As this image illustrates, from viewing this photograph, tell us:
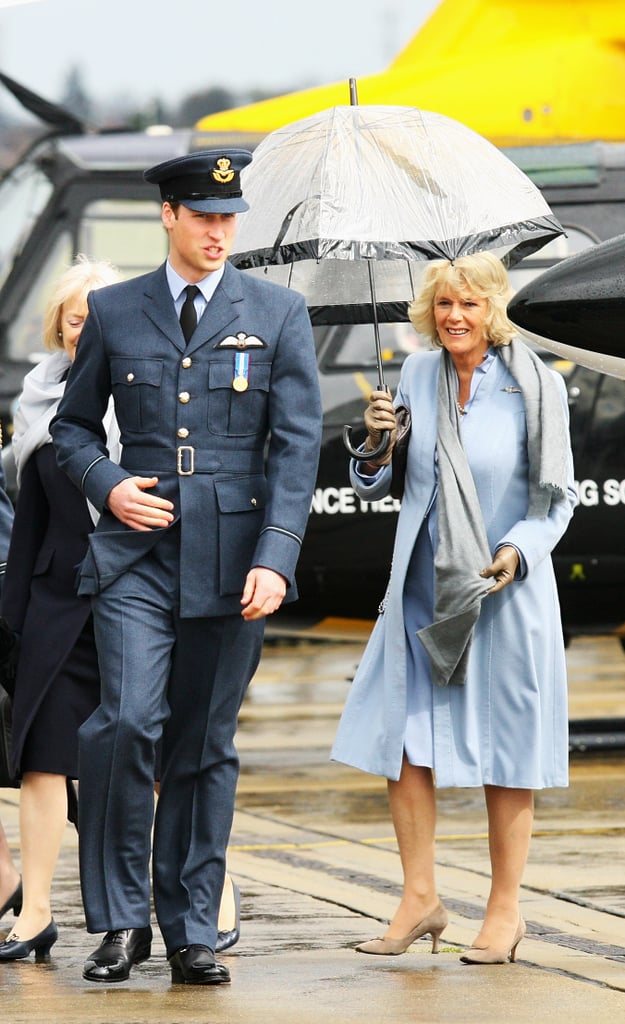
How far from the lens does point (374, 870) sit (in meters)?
6.74

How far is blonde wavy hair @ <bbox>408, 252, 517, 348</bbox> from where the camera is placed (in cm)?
532

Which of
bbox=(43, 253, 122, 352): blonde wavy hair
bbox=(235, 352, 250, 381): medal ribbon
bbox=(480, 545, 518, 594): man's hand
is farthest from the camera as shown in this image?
bbox=(43, 253, 122, 352): blonde wavy hair

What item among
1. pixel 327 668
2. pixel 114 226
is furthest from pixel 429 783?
pixel 327 668

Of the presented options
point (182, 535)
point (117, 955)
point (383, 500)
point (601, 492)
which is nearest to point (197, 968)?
point (117, 955)

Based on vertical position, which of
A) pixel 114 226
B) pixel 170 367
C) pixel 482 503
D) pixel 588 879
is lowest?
pixel 588 879

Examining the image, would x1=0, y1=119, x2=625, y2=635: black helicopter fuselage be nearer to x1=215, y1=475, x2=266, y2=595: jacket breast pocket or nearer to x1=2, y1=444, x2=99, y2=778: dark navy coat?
x1=2, y1=444, x2=99, y2=778: dark navy coat

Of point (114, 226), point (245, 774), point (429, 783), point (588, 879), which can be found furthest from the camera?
point (114, 226)

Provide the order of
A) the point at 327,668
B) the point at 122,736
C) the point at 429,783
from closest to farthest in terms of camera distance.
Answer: the point at 122,736 < the point at 429,783 < the point at 327,668

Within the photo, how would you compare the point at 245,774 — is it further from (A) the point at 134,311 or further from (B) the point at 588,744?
(A) the point at 134,311

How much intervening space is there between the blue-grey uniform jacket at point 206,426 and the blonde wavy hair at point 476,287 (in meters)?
0.44

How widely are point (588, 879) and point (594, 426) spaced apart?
337 cm

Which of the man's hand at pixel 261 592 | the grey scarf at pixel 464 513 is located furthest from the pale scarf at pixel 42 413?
the grey scarf at pixel 464 513

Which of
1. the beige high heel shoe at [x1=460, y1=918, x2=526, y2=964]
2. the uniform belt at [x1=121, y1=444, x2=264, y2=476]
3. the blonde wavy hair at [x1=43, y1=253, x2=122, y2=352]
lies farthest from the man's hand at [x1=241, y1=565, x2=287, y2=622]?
the blonde wavy hair at [x1=43, y1=253, x2=122, y2=352]

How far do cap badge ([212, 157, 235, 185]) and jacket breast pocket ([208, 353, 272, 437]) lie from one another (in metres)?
0.44
